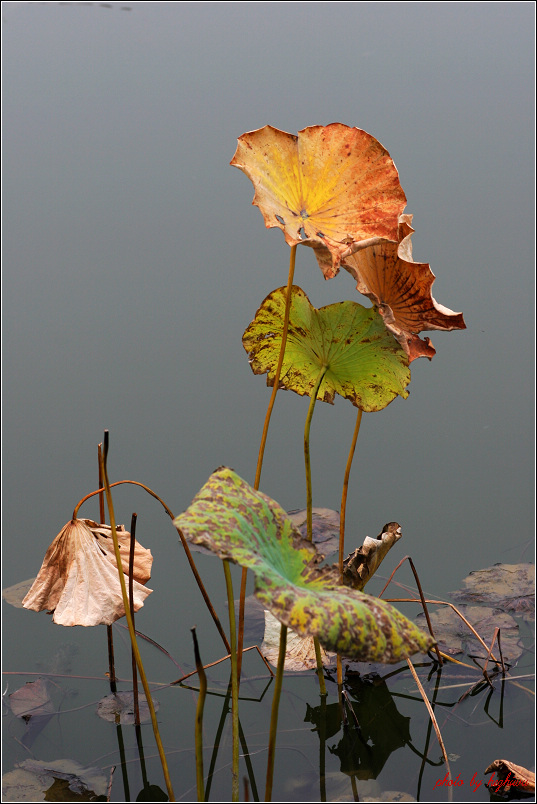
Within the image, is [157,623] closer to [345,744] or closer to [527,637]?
[345,744]

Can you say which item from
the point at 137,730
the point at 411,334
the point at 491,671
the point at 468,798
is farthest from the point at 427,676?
the point at 411,334

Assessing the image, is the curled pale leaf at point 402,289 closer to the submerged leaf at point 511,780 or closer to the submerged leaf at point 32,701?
the submerged leaf at point 511,780

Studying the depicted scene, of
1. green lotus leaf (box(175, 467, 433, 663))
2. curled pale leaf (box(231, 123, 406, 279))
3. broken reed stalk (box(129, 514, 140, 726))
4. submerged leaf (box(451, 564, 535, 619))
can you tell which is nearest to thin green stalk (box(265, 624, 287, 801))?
green lotus leaf (box(175, 467, 433, 663))

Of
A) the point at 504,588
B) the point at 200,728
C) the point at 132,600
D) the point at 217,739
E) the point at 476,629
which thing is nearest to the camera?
the point at 200,728

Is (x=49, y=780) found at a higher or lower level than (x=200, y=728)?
lower

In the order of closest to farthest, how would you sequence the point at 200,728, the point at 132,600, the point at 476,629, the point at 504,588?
the point at 200,728
the point at 132,600
the point at 476,629
the point at 504,588

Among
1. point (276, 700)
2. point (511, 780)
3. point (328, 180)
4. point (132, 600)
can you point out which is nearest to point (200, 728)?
point (276, 700)

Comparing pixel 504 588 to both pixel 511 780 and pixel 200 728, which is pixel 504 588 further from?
pixel 200 728
